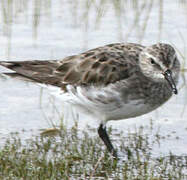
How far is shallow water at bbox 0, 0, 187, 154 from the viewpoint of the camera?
906 centimetres

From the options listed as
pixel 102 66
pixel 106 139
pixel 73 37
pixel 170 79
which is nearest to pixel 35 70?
pixel 102 66

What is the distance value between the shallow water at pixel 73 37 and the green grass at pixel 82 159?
342 millimetres

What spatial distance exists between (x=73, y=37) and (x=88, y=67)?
406cm

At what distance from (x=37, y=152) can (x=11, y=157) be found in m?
0.35

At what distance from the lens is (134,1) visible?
43.8 feet

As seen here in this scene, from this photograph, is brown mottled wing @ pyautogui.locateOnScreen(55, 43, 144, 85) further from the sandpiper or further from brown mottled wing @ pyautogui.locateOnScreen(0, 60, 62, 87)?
brown mottled wing @ pyautogui.locateOnScreen(0, 60, 62, 87)

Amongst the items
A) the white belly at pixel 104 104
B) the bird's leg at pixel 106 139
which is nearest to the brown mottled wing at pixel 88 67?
the white belly at pixel 104 104

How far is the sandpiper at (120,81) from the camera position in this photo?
752 centimetres

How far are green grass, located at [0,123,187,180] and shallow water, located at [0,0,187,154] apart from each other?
0.34 metres

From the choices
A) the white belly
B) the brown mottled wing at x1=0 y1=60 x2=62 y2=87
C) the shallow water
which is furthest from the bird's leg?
the brown mottled wing at x1=0 y1=60 x2=62 y2=87

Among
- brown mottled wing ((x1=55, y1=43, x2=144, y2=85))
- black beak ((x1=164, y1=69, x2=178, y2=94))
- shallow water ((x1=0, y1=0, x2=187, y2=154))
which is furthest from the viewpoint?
shallow water ((x1=0, y1=0, x2=187, y2=154))

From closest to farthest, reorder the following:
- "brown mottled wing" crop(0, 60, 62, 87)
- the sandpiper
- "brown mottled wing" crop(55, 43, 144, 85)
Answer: the sandpiper < "brown mottled wing" crop(55, 43, 144, 85) < "brown mottled wing" crop(0, 60, 62, 87)

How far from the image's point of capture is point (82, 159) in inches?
302

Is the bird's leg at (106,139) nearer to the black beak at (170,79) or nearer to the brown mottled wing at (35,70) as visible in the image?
the brown mottled wing at (35,70)
